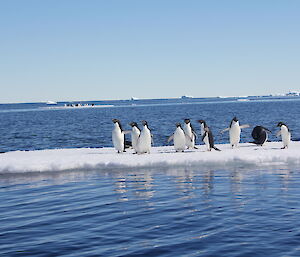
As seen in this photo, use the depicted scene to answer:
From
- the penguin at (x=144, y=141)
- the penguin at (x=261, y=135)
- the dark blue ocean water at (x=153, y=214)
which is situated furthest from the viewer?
the penguin at (x=261, y=135)

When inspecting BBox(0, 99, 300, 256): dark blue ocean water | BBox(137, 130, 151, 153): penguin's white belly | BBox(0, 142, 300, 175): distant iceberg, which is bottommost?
BBox(0, 99, 300, 256): dark blue ocean water

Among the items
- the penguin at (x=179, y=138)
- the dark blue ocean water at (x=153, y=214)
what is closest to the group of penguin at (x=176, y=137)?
the penguin at (x=179, y=138)

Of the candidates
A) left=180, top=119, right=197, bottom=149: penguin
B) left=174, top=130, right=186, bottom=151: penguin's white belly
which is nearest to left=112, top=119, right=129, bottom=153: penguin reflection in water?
left=174, top=130, right=186, bottom=151: penguin's white belly

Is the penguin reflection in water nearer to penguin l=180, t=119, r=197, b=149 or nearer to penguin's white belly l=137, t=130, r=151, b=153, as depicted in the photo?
penguin's white belly l=137, t=130, r=151, b=153

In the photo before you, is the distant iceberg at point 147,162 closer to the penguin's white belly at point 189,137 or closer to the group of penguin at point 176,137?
the group of penguin at point 176,137

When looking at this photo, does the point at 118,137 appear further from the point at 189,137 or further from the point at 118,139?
the point at 189,137

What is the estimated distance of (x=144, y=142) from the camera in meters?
19.5

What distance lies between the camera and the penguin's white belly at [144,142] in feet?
63.3

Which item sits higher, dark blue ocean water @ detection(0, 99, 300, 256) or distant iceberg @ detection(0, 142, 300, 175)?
distant iceberg @ detection(0, 142, 300, 175)

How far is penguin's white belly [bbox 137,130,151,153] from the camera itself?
1931 centimetres

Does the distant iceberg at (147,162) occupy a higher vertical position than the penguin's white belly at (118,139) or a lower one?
lower

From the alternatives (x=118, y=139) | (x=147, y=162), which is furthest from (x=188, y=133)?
(x=147, y=162)

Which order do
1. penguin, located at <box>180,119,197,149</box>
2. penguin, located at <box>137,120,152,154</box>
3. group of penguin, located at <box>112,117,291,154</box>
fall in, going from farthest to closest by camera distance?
penguin, located at <box>180,119,197,149</box>
group of penguin, located at <box>112,117,291,154</box>
penguin, located at <box>137,120,152,154</box>

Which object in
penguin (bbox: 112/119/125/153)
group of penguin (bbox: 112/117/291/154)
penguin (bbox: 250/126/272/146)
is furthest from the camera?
penguin (bbox: 250/126/272/146)
